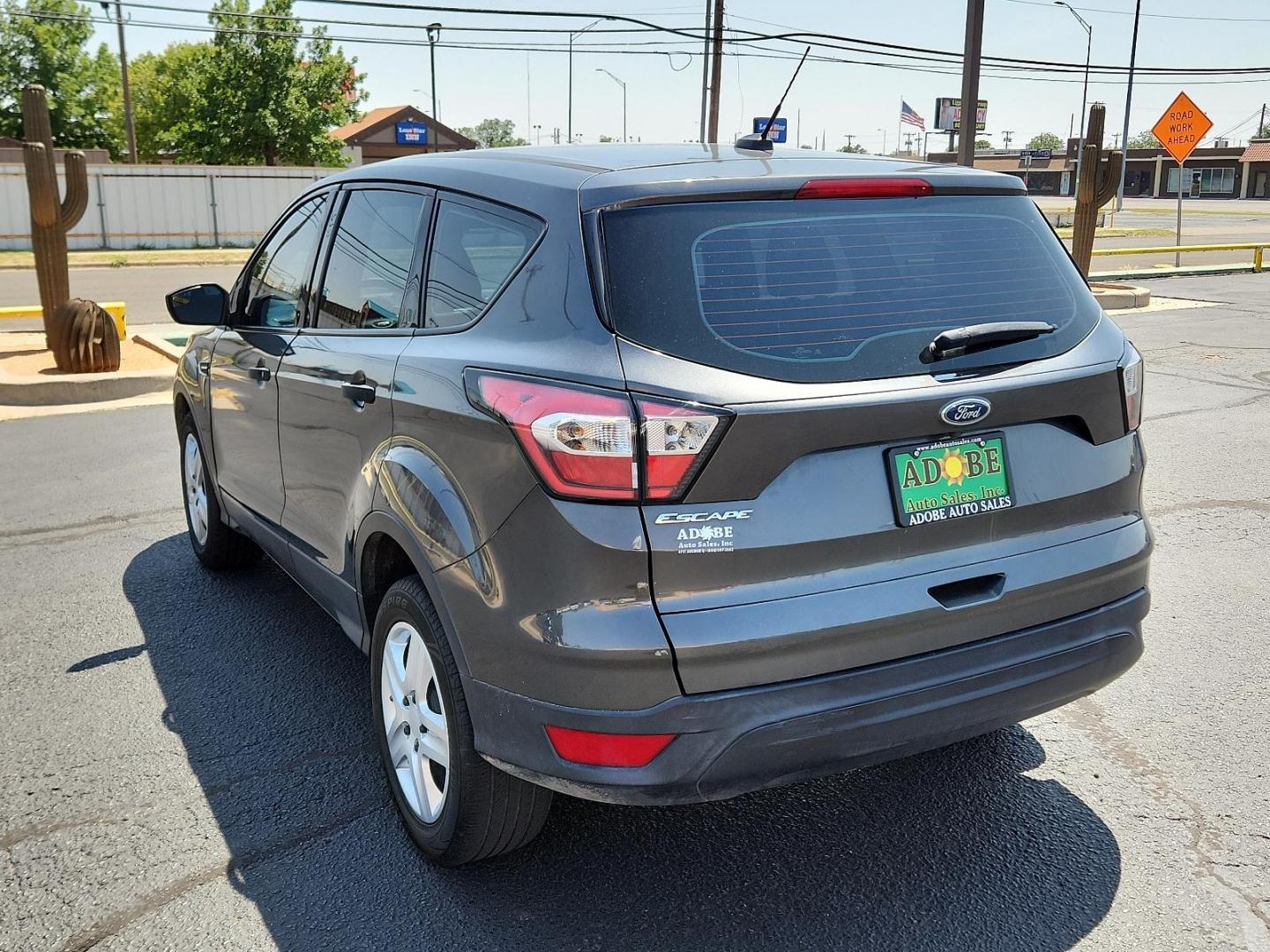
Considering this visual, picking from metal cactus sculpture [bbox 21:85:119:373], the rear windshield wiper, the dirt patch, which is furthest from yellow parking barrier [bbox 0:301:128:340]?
the rear windshield wiper

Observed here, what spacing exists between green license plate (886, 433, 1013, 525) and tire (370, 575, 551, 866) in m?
1.14

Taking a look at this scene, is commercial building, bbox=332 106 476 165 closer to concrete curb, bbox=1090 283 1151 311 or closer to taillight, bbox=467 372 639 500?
concrete curb, bbox=1090 283 1151 311

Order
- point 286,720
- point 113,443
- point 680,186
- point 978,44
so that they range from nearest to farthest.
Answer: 1. point 680,186
2. point 286,720
3. point 113,443
4. point 978,44

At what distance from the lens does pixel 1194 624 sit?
4.75 meters

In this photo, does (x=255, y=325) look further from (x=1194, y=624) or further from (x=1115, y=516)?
(x=1194, y=624)

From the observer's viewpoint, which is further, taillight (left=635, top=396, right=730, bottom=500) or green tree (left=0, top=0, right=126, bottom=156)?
green tree (left=0, top=0, right=126, bottom=156)

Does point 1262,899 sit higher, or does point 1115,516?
point 1115,516

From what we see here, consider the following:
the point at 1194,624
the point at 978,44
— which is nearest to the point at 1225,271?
the point at 978,44

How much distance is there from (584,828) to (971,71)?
72.2ft

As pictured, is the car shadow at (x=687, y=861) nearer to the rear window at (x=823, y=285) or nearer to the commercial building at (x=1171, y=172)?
the rear window at (x=823, y=285)

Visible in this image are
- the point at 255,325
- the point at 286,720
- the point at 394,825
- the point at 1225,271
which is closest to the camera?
the point at 394,825

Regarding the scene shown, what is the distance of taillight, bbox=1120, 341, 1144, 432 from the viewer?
3006 mm

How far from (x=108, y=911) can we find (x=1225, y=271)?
25883 millimetres

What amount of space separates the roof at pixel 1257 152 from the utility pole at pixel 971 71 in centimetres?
7799
